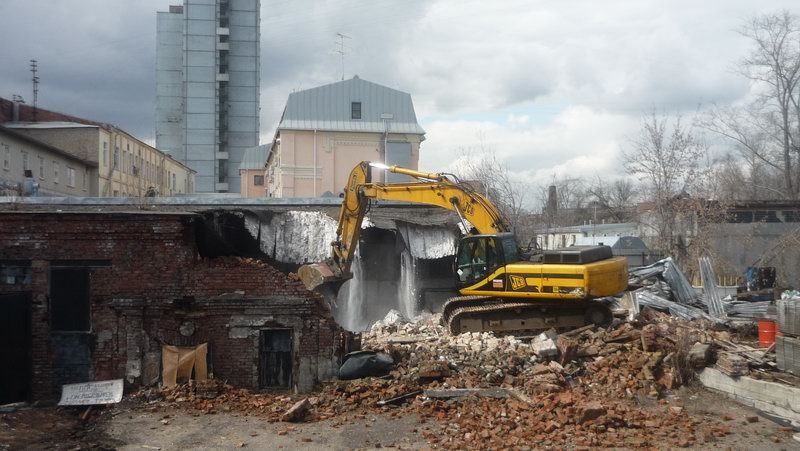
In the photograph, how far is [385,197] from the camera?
16.2 metres

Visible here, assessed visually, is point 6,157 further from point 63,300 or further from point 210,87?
point 210,87

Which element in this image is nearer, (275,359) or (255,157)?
(275,359)

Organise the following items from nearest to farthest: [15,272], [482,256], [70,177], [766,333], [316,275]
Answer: [15,272], [766,333], [482,256], [316,275], [70,177]

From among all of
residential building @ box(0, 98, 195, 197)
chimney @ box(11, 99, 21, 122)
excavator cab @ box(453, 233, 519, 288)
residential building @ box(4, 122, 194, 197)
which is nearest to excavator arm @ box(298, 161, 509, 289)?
excavator cab @ box(453, 233, 519, 288)

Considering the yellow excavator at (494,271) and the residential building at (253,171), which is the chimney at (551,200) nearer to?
the yellow excavator at (494,271)

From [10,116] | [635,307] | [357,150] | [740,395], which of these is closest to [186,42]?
[10,116]

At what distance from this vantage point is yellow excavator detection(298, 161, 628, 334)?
13938mm

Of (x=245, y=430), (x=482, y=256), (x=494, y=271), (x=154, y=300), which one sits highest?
(x=482, y=256)

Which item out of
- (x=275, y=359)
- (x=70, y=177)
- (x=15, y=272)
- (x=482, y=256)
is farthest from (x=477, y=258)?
(x=70, y=177)

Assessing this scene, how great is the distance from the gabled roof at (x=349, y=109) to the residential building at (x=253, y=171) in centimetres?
1549

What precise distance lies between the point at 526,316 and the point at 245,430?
22.1 feet

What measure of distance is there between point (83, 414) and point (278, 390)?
313cm


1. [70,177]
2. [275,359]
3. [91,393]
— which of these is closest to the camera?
[91,393]

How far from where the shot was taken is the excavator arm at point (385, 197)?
51.4ft
